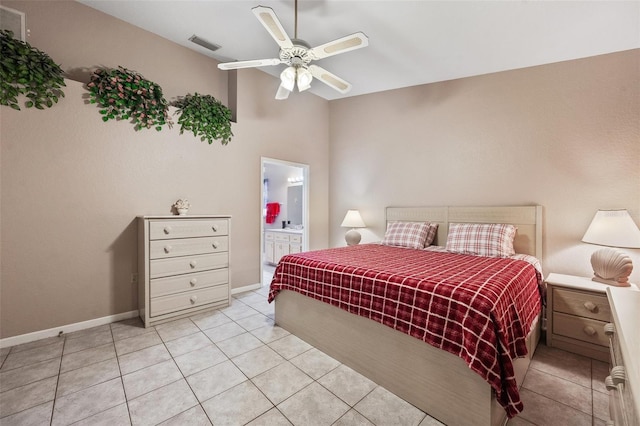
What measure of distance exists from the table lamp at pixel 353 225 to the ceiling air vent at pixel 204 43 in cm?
289

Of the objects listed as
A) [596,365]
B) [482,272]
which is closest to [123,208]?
[482,272]

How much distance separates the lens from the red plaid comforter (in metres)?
1.36

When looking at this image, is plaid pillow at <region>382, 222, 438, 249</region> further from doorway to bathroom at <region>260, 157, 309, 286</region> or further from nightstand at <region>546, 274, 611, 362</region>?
doorway to bathroom at <region>260, 157, 309, 286</region>

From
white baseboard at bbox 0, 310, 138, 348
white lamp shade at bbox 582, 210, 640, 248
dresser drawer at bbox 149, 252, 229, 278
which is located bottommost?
white baseboard at bbox 0, 310, 138, 348

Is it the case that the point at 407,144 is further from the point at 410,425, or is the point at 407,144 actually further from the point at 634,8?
the point at 410,425

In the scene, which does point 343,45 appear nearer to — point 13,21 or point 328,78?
point 328,78

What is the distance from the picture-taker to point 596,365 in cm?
209

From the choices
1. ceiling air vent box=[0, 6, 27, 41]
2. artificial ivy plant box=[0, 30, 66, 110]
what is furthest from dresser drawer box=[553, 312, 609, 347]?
ceiling air vent box=[0, 6, 27, 41]

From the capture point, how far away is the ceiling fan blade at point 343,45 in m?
1.92

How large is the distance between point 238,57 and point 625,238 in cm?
438

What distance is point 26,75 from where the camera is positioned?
2.23 m

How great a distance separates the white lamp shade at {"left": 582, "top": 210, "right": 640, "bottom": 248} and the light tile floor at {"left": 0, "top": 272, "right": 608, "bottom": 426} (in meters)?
0.99

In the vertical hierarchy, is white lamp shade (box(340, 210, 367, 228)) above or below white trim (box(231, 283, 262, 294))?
above

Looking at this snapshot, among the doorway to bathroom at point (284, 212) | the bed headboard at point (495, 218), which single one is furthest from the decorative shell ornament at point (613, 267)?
the doorway to bathroom at point (284, 212)
